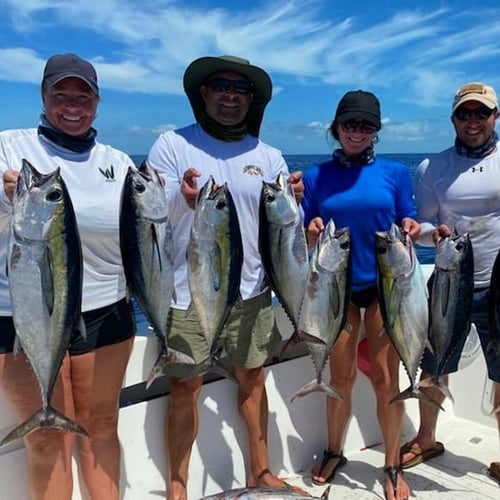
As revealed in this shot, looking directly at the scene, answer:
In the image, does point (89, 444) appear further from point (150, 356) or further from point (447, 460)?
point (447, 460)

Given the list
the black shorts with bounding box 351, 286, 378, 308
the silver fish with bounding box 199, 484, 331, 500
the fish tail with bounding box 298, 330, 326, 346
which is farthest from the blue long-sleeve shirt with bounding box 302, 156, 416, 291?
the silver fish with bounding box 199, 484, 331, 500

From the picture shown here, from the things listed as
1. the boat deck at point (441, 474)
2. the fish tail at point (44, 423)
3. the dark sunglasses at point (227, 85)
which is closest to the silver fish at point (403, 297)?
the boat deck at point (441, 474)

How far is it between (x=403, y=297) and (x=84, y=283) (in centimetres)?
148

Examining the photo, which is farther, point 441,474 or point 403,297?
point 441,474

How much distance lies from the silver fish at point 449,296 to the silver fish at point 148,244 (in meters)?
1.30

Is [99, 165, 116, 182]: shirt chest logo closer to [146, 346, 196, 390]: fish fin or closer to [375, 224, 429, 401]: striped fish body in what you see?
[146, 346, 196, 390]: fish fin

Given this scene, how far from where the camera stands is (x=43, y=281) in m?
2.18

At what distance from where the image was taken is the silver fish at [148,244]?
233cm

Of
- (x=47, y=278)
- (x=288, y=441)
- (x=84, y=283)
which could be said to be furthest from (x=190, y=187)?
(x=288, y=441)

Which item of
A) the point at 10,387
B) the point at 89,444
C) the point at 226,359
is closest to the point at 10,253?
the point at 10,387

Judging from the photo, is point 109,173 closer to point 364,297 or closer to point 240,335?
point 240,335

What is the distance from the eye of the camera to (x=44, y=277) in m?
2.18

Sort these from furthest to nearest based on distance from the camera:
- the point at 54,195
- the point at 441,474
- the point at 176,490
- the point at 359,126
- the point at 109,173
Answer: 1. the point at 441,474
2. the point at 359,126
3. the point at 176,490
4. the point at 109,173
5. the point at 54,195

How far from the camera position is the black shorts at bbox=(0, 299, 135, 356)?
2.46m
